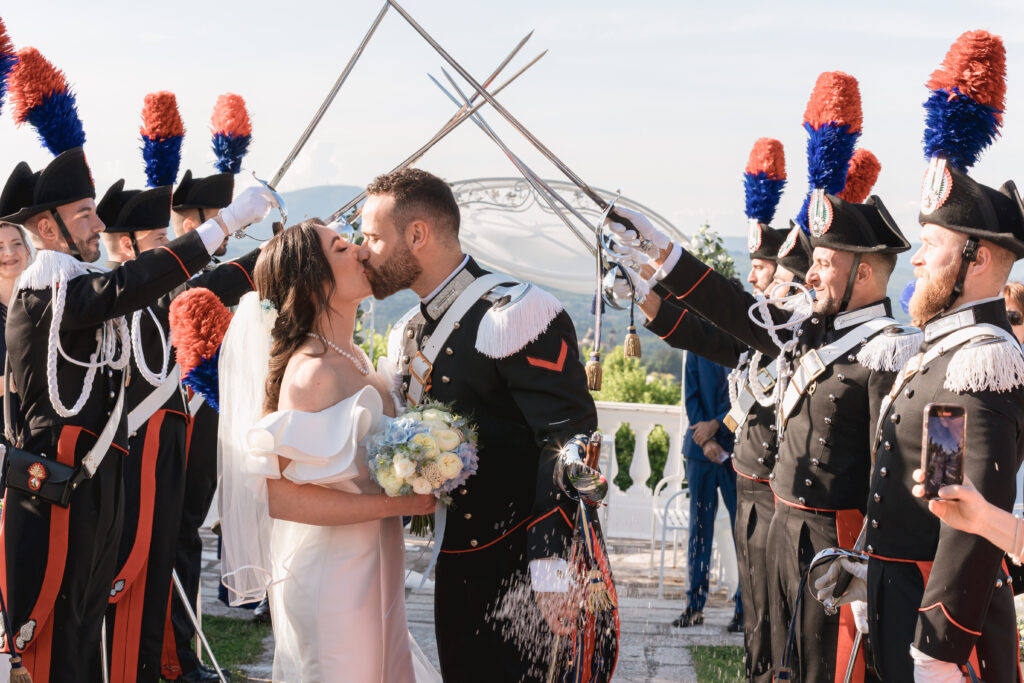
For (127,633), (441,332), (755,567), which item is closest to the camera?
(441,332)

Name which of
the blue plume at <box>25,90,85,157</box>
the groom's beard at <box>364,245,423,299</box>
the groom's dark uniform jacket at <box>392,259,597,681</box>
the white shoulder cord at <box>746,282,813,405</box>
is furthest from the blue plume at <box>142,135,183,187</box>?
the white shoulder cord at <box>746,282,813,405</box>

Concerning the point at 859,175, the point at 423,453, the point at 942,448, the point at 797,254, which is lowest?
the point at 423,453

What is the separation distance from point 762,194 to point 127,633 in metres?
3.96

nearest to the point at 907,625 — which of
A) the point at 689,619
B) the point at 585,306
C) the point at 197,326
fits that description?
the point at 197,326

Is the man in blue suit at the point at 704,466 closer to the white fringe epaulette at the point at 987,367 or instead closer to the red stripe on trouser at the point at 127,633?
the red stripe on trouser at the point at 127,633

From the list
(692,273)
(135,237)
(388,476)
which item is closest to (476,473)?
(388,476)

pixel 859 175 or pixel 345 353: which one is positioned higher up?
pixel 859 175

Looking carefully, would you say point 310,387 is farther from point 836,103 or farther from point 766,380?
point 836,103

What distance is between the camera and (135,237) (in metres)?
4.58

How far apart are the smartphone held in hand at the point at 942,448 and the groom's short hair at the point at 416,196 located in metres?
1.62

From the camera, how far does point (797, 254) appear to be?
15.1 feet

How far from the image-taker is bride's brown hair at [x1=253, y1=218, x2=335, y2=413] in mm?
2916

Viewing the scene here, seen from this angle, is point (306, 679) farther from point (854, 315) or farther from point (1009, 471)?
point (854, 315)

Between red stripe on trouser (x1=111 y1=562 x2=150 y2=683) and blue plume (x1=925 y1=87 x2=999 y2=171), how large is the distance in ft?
11.5
